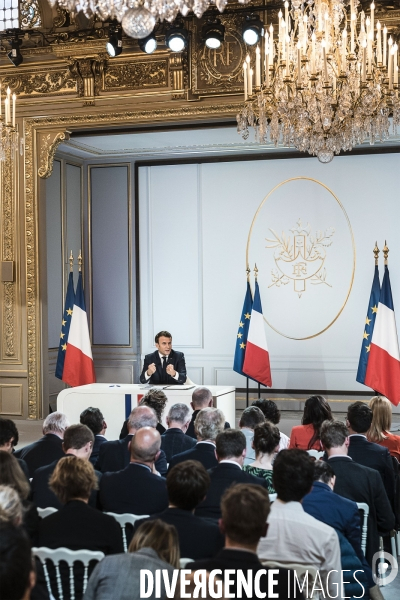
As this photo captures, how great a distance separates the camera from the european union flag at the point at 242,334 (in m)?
9.59

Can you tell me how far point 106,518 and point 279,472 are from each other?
0.73 meters

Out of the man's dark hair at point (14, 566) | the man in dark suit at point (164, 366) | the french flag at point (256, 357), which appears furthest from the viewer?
the french flag at point (256, 357)

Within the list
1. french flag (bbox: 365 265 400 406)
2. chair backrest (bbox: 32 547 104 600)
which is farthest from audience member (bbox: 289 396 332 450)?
french flag (bbox: 365 265 400 406)

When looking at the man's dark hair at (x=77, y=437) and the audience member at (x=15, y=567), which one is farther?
the man's dark hair at (x=77, y=437)

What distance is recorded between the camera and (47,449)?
4.75m

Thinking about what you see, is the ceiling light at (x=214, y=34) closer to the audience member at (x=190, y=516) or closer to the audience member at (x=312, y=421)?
the audience member at (x=312, y=421)

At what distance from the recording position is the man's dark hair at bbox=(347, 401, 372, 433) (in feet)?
15.2

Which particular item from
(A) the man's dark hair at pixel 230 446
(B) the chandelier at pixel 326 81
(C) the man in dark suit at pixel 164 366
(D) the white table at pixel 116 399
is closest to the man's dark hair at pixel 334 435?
(A) the man's dark hair at pixel 230 446

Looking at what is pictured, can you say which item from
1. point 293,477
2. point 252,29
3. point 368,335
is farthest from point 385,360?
point 293,477

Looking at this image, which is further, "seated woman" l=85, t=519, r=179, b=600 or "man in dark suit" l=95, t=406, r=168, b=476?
"man in dark suit" l=95, t=406, r=168, b=476

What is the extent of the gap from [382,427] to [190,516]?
8.62ft

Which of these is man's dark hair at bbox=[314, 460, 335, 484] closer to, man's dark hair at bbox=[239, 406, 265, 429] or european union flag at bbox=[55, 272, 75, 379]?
man's dark hair at bbox=[239, 406, 265, 429]

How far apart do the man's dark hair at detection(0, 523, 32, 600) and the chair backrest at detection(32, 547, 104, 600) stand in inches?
40.4

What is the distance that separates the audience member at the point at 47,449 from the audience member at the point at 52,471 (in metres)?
0.56
